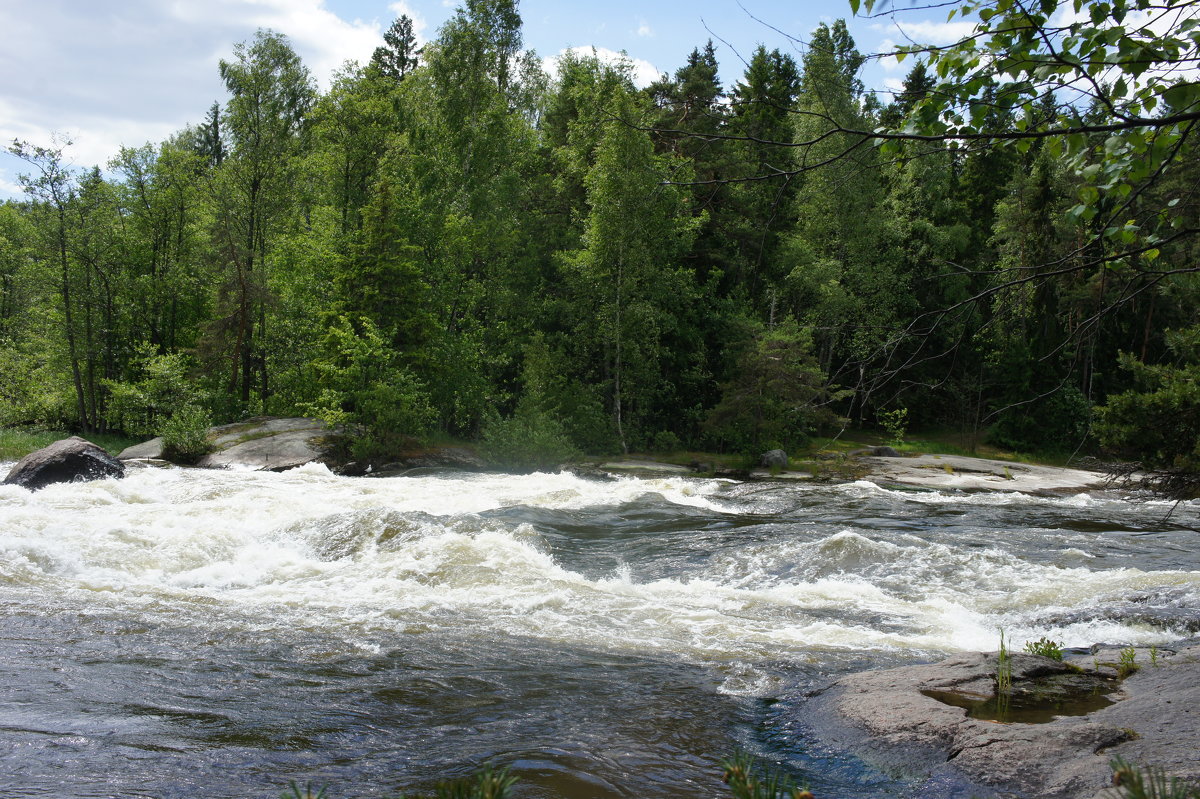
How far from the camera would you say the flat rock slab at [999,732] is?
379cm

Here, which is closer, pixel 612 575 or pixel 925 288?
pixel 612 575

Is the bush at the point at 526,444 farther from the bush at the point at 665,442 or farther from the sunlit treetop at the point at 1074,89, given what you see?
the sunlit treetop at the point at 1074,89

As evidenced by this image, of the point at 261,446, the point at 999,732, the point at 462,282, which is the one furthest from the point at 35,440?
the point at 999,732

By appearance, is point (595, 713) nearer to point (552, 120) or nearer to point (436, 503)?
point (436, 503)

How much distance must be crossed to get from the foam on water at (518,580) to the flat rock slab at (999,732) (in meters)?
1.09

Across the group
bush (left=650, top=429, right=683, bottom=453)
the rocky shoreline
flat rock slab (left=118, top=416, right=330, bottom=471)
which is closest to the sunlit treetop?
the rocky shoreline

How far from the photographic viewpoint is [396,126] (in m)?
27.1

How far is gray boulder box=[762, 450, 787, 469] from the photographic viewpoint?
78.4 feet

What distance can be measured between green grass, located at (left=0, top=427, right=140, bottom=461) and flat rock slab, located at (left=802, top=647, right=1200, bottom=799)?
20.4m

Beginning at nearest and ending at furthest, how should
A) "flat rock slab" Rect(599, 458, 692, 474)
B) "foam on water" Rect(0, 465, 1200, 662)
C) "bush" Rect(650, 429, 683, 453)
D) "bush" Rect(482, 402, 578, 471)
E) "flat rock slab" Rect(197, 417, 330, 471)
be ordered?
1. "foam on water" Rect(0, 465, 1200, 662)
2. "flat rock slab" Rect(197, 417, 330, 471)
3. "flat rock slab" Rect(599, 458, 692, 474)
4. "bush" Rect(482, 402, 578, 471)
5. "bush" Rect(650, 429, 683, 453)

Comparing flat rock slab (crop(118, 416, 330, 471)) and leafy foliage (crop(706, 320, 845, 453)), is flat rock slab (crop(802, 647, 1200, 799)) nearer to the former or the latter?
flat rock slab (crop(118, 416, 330, 471))

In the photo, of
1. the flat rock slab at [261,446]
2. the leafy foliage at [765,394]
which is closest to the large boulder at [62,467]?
the flat rock slab at [261,446]

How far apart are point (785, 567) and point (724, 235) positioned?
21.5m

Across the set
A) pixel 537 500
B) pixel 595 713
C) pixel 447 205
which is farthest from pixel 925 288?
pixel 595 713
